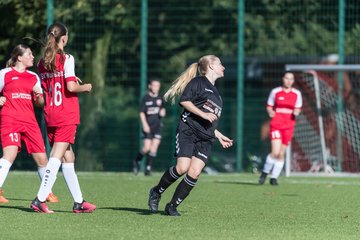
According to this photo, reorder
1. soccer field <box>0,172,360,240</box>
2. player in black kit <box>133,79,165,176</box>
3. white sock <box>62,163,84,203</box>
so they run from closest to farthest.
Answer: soccer field <box>0,172,360,240</box>, white sock <box>62,163,84,203</box>, player in black kit <box>133,79,165,176</box>

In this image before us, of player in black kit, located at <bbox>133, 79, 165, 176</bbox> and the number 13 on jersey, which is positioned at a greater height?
the number 13 on jersey

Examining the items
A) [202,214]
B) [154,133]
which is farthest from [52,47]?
[154,133]

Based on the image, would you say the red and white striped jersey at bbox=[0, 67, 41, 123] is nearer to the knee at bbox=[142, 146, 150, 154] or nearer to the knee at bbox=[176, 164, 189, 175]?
the knee at bbox=[176, 164, 189, 175]

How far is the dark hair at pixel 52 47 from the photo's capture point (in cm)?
1141

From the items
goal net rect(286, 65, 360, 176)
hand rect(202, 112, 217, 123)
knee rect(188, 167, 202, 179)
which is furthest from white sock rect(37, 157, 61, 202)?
goal net rect(286, 65, 360, 176)

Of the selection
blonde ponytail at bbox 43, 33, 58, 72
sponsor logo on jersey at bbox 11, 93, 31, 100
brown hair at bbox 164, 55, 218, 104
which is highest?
blonde ponytail at bbox 43, 33, 58, 72

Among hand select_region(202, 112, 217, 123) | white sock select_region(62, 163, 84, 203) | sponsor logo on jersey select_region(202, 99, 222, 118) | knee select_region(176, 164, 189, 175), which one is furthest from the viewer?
white sock select_region(62, 163, 84, 203)

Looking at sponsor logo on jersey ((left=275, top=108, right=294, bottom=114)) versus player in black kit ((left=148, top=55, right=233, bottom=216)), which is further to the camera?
sponsor logo on jersey ((left=275, top=108, right=294, bottom=114))

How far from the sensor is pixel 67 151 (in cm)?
1180

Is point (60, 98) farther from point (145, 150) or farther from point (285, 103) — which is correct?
point (145, 150)

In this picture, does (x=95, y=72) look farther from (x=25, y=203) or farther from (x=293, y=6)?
(x=25, y=203)

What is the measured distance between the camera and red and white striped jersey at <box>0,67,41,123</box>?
499 inches

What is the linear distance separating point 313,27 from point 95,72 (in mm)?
4956

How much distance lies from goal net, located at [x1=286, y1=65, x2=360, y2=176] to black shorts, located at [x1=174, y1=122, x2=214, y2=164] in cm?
1109
